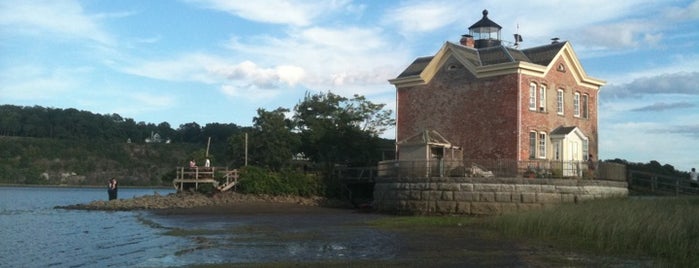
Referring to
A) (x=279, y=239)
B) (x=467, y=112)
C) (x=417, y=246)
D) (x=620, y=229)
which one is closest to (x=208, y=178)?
(x=467, y=112)

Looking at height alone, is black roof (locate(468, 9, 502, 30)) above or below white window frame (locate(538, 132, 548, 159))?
above

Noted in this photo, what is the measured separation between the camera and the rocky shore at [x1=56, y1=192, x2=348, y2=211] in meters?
37.1

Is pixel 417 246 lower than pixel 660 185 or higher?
lower

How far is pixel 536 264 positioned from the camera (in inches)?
604

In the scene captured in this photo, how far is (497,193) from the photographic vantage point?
30.5 metres

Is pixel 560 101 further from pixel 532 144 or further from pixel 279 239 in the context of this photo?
pixel 279 239

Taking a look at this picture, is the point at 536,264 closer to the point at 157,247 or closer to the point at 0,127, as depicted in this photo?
the point at 157,247

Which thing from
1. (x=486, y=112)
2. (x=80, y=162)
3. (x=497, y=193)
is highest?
(x=486, y=112)

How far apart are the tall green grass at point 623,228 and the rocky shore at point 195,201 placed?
58.4 feet

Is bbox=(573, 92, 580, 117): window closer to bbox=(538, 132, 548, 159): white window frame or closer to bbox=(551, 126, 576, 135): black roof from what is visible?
bbox=(551, 126, 576, 135): black roof

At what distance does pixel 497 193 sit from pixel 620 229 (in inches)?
465

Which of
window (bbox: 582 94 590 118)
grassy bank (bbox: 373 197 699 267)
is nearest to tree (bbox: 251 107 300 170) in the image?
window (bbox: 582 94 590 118)

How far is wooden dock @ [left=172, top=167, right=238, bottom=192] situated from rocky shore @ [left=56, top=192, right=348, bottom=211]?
0.88 m

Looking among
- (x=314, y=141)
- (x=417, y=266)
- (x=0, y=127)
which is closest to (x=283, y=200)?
(x=314, y=141)
